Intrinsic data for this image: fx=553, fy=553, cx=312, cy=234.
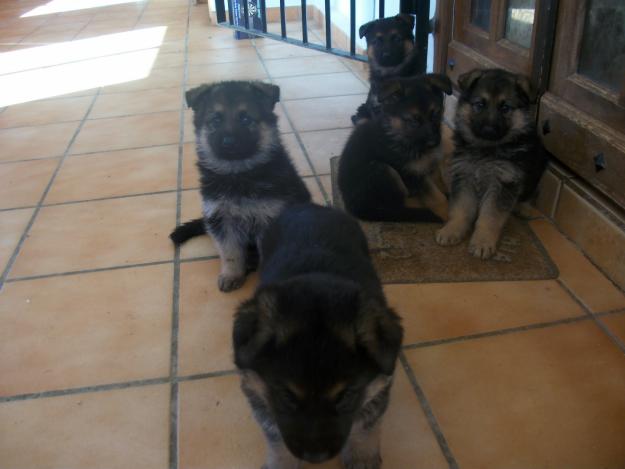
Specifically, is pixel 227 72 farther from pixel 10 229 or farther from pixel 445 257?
pixel 445 257

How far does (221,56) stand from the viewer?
5723 mm

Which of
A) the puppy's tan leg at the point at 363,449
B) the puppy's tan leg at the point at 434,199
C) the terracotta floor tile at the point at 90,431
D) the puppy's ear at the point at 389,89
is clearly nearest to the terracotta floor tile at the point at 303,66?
the puppy's ear at the point at 389,89

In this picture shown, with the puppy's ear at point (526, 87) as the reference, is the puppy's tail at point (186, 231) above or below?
below

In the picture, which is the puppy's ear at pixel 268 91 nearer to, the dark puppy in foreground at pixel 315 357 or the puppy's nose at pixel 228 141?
the puppy's nose at pixel 228 141

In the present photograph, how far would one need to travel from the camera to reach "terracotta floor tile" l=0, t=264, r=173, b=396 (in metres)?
1.84

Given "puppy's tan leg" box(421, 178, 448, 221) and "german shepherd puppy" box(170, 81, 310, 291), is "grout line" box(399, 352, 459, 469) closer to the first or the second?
"german shepherd puppy" box(170, 81, 310, 291)

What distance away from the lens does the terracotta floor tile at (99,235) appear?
246cm

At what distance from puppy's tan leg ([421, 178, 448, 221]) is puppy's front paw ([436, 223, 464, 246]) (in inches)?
9.6

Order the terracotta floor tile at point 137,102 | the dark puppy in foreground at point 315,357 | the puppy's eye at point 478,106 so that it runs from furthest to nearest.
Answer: the terracotta floor tile at point 137,102 < the puppy's eye at point 478,106 < the dark puppy in foreground at point 315,357

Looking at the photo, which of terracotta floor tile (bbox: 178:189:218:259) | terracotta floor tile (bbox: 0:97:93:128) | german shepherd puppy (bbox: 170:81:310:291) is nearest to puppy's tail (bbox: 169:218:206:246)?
terracotta floor tile (bbox: 178:189:218:259)

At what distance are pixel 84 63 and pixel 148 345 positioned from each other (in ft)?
15.7

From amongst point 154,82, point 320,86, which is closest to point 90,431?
point 320,86

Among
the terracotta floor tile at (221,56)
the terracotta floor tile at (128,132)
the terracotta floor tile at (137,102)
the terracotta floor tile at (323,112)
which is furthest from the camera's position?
the terracotta floor tile at (221,56)

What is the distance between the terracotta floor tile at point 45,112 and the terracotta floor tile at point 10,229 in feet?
5.04
